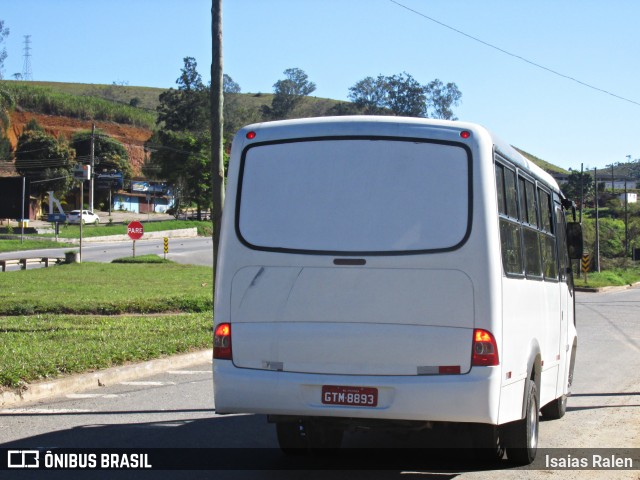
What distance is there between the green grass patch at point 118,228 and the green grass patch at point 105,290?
99.2 feet

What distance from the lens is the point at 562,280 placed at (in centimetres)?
1007

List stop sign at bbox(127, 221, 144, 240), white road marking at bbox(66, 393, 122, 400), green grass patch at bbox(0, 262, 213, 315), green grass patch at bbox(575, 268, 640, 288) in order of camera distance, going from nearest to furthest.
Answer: white road marking at bbox(66, 393, 122, 400) → green grass patch at bbox(0, 262, 213, 315) → stop sign at bbox(127, 221, 144, 240) → green grass patch at bbox(575, 268, 640, 288)

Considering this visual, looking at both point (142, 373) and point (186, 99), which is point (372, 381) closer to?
point (142, 373)

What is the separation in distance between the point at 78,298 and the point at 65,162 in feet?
258

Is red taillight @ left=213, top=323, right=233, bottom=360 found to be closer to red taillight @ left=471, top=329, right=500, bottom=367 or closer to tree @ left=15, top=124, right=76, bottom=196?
red taillight @ left=471, top=329, right=500, bottom=367

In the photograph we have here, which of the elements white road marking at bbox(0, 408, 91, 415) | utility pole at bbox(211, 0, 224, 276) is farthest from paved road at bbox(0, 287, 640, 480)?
utility pole at bbox(211, 0, 224, 276)

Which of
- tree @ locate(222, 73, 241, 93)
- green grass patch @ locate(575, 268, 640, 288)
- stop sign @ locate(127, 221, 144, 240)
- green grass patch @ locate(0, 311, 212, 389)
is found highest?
tree @ locate(222, 73, 241, 93)

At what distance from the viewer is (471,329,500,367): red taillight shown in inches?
251

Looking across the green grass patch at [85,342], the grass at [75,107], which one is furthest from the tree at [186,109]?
the green grass patch at [85,342]

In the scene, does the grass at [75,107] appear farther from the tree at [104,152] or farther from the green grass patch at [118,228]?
the green grass patch at [118,228]

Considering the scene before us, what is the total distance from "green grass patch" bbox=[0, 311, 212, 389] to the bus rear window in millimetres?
5113

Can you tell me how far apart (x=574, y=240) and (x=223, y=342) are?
17.3 feet

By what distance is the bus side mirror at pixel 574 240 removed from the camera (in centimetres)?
1052

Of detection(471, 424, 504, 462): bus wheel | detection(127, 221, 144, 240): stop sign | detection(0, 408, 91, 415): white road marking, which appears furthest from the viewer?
detection(127, 221, 144, 240): stop sign
